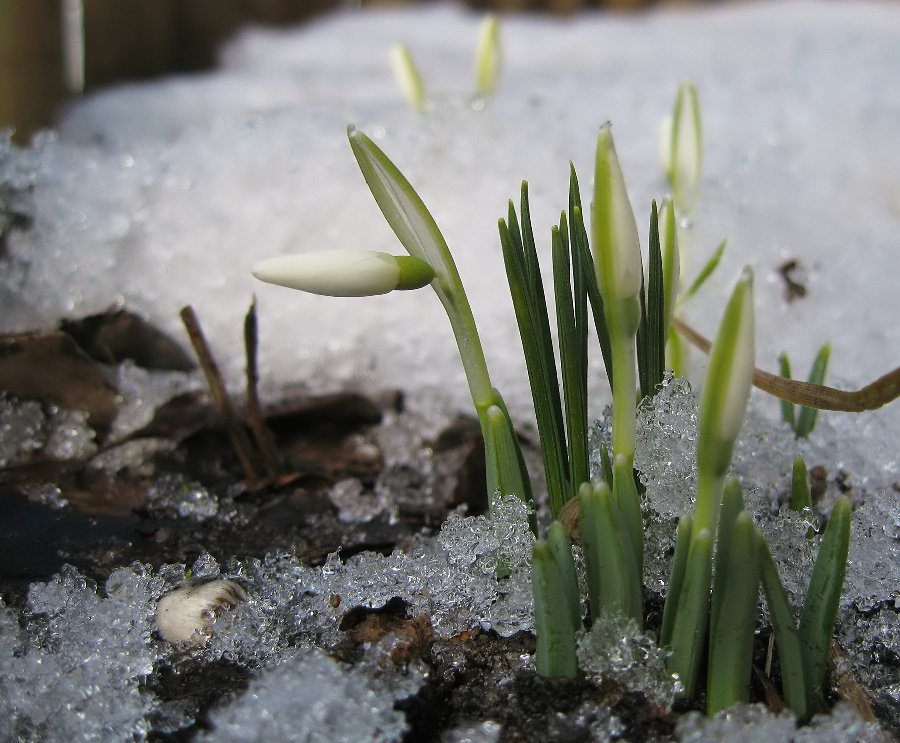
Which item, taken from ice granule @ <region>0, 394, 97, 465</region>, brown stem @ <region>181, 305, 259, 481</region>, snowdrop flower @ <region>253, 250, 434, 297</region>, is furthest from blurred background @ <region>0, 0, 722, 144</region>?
snowdrop flower @ <region>253, 250, 434, 297</region>

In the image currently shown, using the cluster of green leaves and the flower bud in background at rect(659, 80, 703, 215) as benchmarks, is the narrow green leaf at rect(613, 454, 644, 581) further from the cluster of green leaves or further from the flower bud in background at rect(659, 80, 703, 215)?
the flower bud in background at rect(659, 80, 703, 215)

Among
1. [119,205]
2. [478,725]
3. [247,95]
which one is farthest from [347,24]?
[478,725]

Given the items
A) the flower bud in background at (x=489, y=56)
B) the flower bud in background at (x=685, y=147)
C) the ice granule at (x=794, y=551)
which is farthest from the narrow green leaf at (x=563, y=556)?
the flower bud in background at (x=489, y=56)

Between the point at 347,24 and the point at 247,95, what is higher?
the point at 347,24

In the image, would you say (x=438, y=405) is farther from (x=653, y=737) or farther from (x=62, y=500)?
(x=653, y=737)

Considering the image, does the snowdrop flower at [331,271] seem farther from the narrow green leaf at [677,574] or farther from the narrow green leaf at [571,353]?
the narrow green leaf at [677,574]

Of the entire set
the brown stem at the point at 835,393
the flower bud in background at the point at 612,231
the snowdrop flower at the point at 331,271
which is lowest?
the brown stem at the point at 835,393
